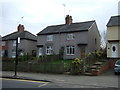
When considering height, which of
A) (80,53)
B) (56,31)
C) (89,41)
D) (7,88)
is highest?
(56,31)

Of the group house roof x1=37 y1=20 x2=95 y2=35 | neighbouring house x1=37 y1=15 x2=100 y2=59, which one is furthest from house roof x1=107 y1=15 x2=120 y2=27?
house roof x1=37 y1=20 x2=95 y2=35

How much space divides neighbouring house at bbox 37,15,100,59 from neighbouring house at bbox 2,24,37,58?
5.44 metres

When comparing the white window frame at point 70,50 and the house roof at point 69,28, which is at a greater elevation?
the house roof at point 69,28

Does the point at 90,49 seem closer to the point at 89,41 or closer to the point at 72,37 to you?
the point at 89,41

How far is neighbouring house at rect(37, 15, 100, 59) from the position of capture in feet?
109

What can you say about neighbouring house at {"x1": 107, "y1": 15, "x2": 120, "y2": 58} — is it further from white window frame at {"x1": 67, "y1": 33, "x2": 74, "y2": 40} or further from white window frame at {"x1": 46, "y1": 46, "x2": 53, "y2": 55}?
white window frame at {"x1": 46, "y1": 46, "x2": 53, "y2": 55}

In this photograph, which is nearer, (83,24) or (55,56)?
(55,56)

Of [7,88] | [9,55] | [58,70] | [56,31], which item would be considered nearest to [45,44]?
[56,31]

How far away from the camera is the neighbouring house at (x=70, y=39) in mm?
33125

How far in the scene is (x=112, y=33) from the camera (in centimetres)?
2662

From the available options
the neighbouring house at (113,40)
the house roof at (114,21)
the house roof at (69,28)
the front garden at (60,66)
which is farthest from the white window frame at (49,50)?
the house roof at (114,21)

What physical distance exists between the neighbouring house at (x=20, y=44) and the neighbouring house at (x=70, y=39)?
17.9ft

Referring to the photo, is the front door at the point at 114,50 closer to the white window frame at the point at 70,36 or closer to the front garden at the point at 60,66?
the front garden at the point at 60,66

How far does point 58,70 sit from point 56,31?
17269 mm
